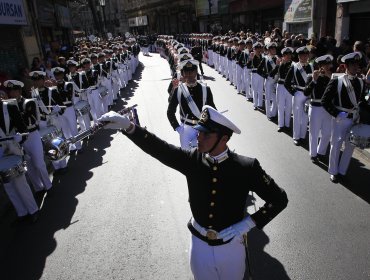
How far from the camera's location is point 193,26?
50.4 metres

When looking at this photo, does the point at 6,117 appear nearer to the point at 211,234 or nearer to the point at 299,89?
the point at 211,234

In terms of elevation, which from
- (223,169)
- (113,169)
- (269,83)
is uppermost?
(223,169)

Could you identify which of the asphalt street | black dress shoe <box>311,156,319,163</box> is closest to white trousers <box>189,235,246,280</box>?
the asphalt street

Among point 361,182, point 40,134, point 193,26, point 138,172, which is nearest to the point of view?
point 361,182

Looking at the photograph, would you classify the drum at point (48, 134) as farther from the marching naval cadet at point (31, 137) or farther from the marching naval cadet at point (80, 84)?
the marching naval cadet at point (80, 84)

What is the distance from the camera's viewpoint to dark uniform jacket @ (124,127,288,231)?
270 centimetres

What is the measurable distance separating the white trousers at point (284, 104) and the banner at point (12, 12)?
1142 centimetres

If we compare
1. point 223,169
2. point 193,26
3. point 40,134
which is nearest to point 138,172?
point 40,134

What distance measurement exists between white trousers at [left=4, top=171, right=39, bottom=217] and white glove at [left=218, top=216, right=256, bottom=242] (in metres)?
4.09

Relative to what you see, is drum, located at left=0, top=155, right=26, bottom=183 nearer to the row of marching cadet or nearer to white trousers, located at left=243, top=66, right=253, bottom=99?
the row of marching cadet

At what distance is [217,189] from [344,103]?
4099mm

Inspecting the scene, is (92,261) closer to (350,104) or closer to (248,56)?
(350,104)

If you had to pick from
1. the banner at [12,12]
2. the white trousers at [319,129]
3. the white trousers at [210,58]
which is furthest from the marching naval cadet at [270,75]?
the white trousers at [210,58]

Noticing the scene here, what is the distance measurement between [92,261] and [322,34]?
1888cm
